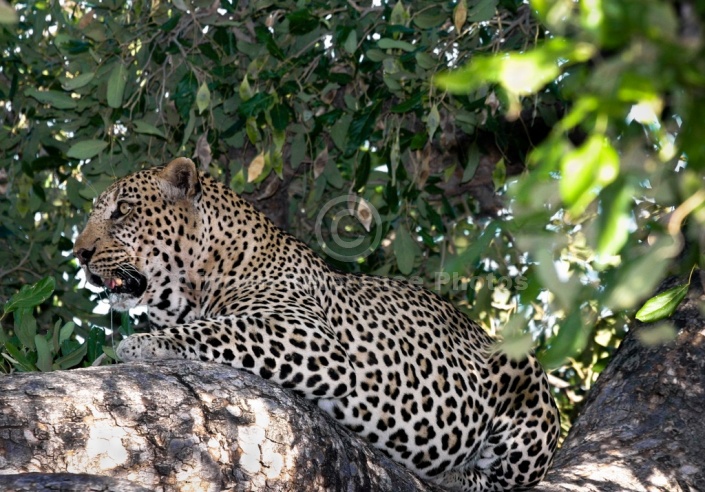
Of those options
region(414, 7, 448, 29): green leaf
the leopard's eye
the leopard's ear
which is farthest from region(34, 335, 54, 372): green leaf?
region(414, 7, 448, 29): green leaf

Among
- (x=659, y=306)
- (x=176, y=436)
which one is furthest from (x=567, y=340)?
(x=176, y=436)

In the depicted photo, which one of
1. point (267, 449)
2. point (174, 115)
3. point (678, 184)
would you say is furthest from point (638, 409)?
point (678, 184)

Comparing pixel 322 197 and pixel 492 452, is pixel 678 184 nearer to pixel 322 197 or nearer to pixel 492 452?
pixel 492 452

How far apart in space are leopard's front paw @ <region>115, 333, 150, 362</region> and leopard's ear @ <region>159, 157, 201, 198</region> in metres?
1.41

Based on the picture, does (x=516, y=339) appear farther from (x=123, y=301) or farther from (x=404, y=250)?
(x=404, y=250)

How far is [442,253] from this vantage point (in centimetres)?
774

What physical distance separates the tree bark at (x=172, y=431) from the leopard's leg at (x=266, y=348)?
0.62 metres

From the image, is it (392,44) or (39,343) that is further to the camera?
(392,44)

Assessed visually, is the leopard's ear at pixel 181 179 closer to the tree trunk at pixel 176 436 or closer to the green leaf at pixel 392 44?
the green leaf at pixel 392 44

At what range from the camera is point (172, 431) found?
3885 mm

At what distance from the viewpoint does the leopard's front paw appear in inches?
192

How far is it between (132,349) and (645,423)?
9.97 feet

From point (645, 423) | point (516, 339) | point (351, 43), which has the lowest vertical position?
point (516, 339)

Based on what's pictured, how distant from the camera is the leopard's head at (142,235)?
6.05 m
